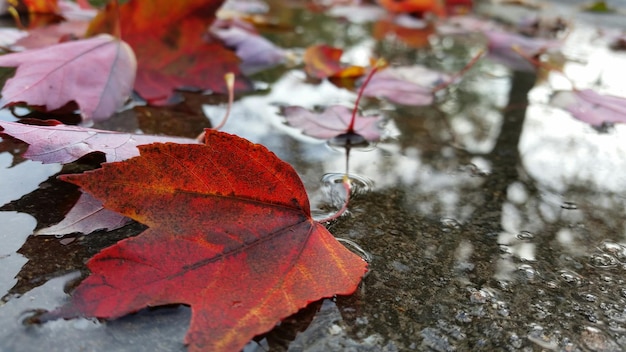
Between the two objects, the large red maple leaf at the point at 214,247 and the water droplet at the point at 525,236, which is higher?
the large red maple leaf at the point at 214,247

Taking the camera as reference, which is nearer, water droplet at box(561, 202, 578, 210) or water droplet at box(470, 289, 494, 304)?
water droplet at box(470, 289, 494, 304)

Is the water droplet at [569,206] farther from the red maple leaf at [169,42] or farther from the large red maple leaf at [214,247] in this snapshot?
the red maple leaf at [169,42]

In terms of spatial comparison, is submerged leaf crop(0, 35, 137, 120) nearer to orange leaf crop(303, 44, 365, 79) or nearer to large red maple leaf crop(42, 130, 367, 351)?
large red maple leaf crop(42, 130, 367, 351)

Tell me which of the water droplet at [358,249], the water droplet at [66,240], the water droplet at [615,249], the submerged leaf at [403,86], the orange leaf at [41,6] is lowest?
the submerged leaf at [403,86]

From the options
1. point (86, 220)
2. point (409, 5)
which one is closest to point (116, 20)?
point (86, 220)

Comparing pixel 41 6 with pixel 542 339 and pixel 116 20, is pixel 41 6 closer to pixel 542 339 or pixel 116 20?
pixel 116 20

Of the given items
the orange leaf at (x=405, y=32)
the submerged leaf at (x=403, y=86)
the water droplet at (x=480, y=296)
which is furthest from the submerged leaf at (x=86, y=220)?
the orange leaf at (x=405, y=32)

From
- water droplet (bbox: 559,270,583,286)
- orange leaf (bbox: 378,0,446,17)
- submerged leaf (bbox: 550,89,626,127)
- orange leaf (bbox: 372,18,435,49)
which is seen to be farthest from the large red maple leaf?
orange leaf (bbox: 378,0,446,17)
